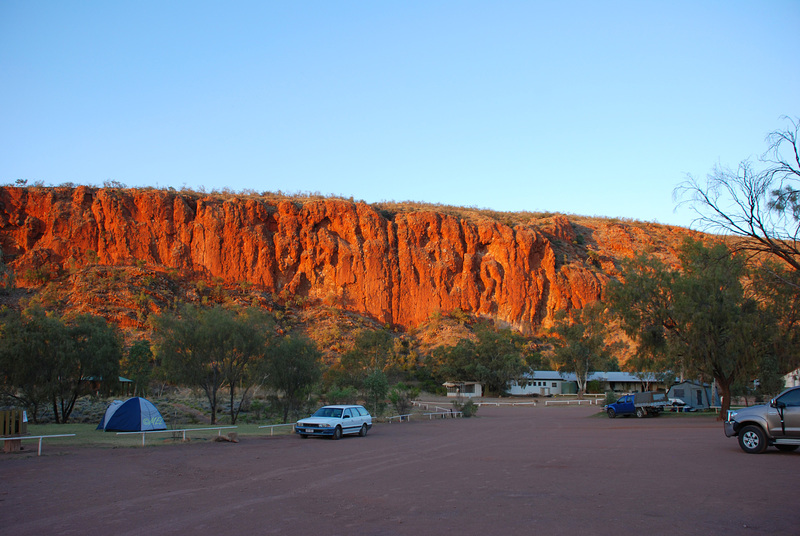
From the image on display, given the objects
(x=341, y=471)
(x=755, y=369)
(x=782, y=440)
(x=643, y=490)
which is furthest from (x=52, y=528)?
(x=755, y=369)

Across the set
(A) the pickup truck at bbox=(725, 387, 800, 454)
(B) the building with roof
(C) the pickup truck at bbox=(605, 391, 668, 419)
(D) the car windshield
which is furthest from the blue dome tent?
(B) the building with roof

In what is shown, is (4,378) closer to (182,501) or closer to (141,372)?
(141,372)

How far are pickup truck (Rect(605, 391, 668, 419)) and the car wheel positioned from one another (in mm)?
19205

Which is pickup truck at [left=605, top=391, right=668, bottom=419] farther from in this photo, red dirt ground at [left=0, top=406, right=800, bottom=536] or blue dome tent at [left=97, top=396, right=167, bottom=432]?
blue dome tent at [left=97, top=396, right=167, bottom=432]

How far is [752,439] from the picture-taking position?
1384 cm

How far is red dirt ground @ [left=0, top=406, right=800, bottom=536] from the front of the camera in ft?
23.3

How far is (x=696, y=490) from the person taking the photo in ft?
30.5

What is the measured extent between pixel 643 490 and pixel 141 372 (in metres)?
40.4

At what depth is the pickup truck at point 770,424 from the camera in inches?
511

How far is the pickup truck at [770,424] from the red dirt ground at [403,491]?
1.43 feet

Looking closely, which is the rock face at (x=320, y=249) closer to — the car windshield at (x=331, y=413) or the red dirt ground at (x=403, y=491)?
the car windshield at (x=331, y=413)

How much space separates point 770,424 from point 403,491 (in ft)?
32.5

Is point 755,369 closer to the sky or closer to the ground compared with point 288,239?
closer to the ground

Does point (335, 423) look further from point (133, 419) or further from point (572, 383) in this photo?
point (572, 383)
